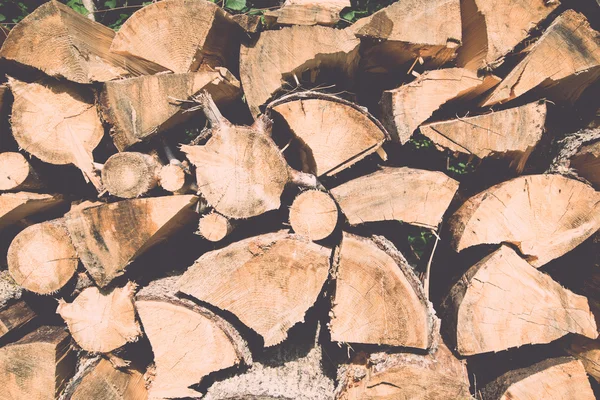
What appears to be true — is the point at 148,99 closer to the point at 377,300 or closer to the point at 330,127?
the point at 330,127

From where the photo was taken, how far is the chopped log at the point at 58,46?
6.21 feet

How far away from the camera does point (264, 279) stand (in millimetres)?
1844

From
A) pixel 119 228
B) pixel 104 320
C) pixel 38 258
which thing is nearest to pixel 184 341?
pixel 104 320

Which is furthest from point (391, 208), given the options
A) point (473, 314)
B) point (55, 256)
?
point (55, 256)

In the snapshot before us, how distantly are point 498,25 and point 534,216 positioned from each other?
875mm

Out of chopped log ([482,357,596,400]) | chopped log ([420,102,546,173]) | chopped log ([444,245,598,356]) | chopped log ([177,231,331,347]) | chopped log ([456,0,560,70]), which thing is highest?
chopped log ([456,0,560,70])

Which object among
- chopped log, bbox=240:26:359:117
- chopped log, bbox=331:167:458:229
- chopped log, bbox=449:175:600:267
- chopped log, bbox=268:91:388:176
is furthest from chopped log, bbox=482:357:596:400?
chopped log, bbox=240:26:359:117

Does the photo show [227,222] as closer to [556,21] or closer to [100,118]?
[100,118]

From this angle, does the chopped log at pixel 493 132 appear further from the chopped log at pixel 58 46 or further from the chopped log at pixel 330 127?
the chopped log at pixel 58 46

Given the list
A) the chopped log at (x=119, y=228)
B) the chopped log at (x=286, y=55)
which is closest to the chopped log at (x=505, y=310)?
the chopped log at (x=286, y=55)

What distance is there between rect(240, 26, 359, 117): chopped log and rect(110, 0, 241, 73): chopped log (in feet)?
0.53

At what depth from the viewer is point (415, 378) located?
1841mm

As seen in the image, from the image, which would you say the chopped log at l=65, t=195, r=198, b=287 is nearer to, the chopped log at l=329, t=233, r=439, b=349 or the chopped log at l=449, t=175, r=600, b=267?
the chopped log at l=329, t=233, r=439, b=349

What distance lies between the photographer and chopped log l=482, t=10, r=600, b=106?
1998 millimetres
